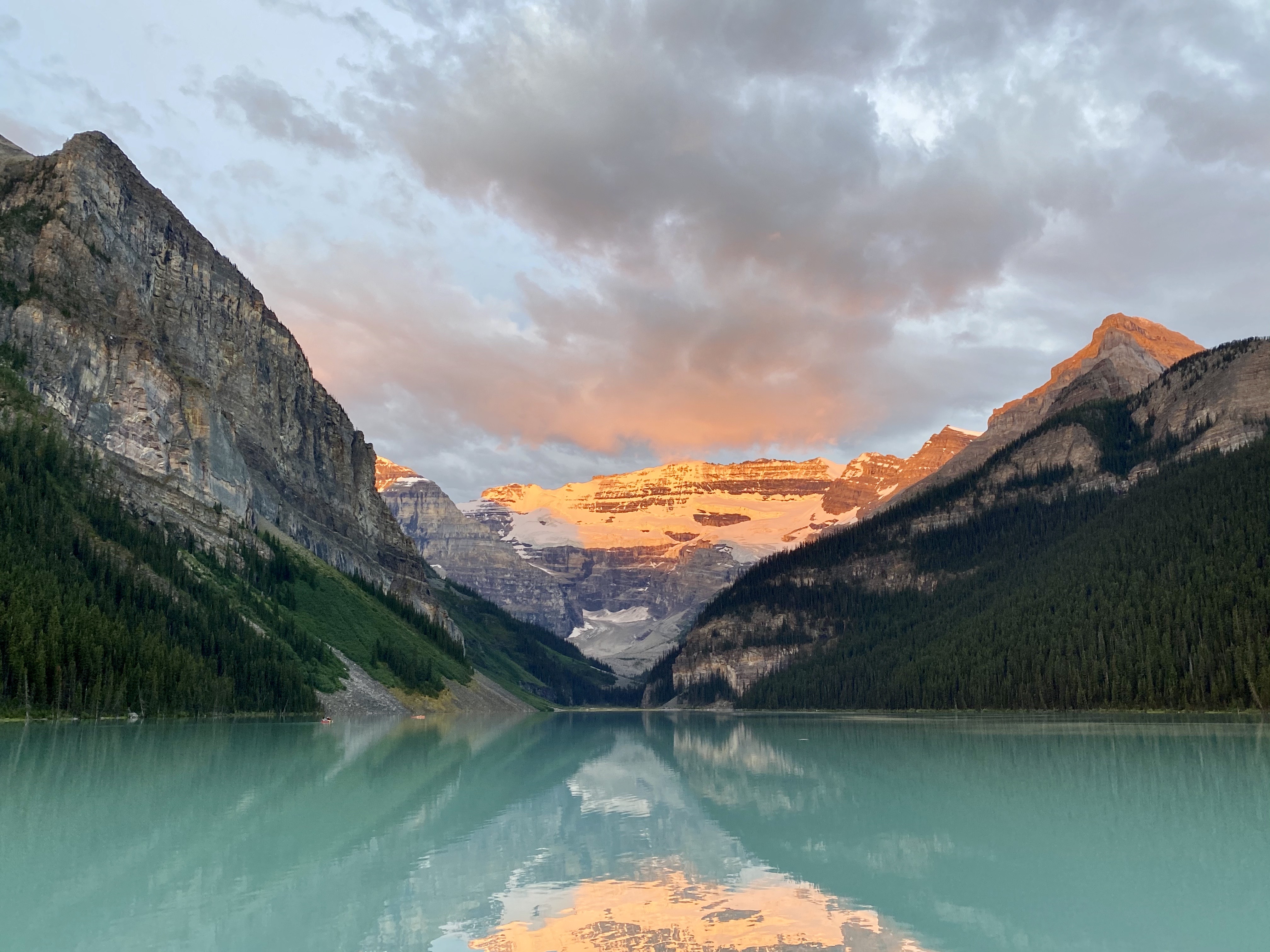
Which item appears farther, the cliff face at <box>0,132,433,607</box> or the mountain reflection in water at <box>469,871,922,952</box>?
the cliff face at <box>0,132,433,607</box>

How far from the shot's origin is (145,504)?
139 metres

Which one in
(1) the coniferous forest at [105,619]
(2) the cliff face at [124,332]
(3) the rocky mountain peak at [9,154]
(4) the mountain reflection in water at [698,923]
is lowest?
(4) the mountain reflection in water at [698,923]

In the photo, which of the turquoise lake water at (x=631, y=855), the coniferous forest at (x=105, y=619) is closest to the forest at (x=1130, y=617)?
the turquoise lake water at (x=631, y=855)

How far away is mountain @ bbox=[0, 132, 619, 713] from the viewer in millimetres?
97438

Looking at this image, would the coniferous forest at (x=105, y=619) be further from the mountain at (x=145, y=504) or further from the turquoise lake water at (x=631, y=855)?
the turquoise lake water at (x=631, y=855)

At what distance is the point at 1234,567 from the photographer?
12775 centimetres

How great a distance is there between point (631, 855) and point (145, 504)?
132 metres

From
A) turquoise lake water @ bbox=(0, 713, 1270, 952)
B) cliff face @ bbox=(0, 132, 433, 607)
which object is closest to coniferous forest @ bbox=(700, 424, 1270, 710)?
turquoise lake water @ bbox=(0, 713, 1270, 952)

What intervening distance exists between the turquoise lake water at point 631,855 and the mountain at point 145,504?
154 ft

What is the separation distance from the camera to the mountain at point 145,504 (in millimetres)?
97438

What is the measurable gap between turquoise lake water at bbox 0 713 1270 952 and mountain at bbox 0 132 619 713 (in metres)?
47.0

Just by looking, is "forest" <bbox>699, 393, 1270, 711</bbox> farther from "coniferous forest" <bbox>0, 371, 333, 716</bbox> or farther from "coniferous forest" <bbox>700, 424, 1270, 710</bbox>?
"coniferous forest" <bbox>0, 371, 333, 716</bbox>

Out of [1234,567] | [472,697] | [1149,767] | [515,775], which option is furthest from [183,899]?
[472,697]

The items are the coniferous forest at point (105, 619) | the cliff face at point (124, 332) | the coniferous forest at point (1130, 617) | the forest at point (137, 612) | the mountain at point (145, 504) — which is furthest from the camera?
the cliff face at point (124, 332)
